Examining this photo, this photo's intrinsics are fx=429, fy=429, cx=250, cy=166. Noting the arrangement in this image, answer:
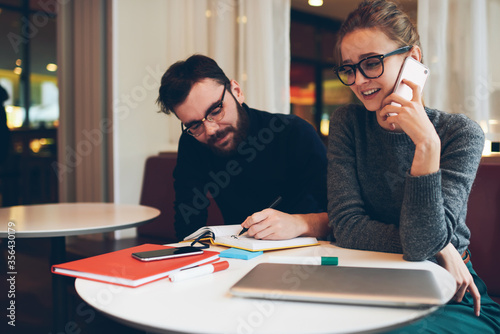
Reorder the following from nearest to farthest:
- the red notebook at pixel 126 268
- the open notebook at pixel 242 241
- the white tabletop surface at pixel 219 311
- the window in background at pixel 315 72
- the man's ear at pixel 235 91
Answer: the white tabletop surface at pixel 219 311
the red notebook at pixel 126 268
the open notebook at pixel 242 241
the man's ear at pixel 235 91
the window in background at pixel 315 72

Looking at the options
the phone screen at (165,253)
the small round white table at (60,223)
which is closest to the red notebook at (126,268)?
the phone screen at (165,253)

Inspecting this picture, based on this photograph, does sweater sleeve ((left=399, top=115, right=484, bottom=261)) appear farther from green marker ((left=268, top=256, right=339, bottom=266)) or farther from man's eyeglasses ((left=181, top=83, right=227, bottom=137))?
man's eyeglasses ((left=181, top=83, right=227, bottom=137))

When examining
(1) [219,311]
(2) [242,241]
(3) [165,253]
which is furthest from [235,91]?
(1) [219,311]

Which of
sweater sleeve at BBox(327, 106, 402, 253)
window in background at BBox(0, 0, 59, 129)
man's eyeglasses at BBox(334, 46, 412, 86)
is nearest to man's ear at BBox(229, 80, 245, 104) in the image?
sweater sleeve at BBox(327, 106, 402, 253)

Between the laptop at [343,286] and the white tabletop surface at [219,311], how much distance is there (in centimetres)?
1

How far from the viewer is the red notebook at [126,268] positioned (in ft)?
2.73

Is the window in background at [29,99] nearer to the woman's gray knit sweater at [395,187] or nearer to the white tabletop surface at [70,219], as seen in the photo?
the white tabletop surface at [70,219]

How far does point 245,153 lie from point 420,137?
2.55 ft

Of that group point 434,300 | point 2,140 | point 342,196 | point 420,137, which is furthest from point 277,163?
point 2,140

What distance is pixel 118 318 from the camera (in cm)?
67

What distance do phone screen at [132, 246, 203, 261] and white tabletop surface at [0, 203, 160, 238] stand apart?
81cm

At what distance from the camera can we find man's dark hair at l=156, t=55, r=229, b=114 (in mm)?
1512

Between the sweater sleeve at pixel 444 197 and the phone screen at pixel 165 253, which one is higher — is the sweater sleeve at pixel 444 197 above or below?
above

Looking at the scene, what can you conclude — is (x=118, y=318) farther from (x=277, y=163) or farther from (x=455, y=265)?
(x=277, y=163)
